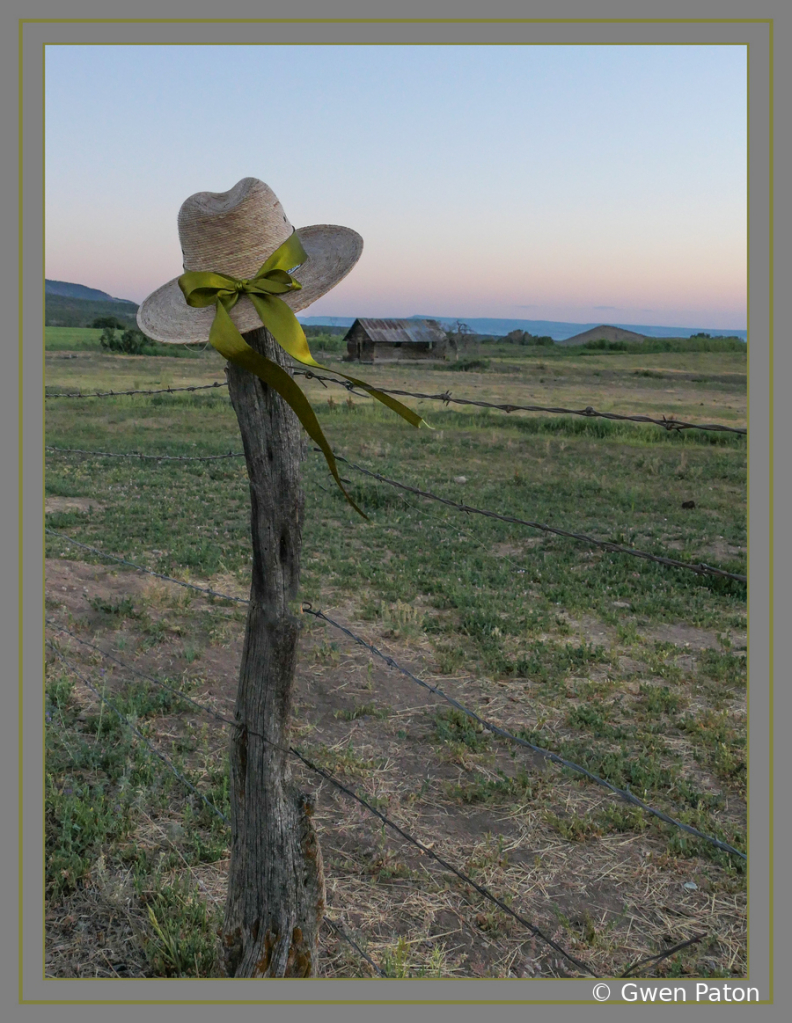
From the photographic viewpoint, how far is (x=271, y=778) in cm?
255

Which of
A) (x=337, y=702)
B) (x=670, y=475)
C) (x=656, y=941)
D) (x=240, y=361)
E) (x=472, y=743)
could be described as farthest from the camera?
(x=670, y=475)

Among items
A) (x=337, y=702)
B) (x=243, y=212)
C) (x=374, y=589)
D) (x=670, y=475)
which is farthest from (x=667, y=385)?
(x=243, y=212)

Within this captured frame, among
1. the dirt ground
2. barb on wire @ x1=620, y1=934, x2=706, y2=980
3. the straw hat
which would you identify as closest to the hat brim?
the straw hat

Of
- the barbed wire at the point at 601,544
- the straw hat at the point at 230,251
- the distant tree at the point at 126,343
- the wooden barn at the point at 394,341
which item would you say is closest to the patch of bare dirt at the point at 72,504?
the barbed wire at the point at 601,544

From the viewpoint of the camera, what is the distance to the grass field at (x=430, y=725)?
316 centimetres

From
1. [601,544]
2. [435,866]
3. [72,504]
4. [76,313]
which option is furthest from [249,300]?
[76,313]

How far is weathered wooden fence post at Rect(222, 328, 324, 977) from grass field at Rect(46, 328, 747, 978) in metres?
0.44

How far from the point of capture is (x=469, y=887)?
3.42 meters

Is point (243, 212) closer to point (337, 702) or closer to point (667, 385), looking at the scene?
point (337, 702)

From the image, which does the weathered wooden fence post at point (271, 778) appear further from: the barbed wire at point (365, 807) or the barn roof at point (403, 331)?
the barn roof at point (403, 331)

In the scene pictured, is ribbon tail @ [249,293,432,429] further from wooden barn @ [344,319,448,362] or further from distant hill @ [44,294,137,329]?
distant hill @ [44,294,137,329]

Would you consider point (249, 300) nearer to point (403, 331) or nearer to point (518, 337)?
point (403, 331)

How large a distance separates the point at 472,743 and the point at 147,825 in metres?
1.88

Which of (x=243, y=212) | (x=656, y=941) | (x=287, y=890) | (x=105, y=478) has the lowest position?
(x=656, y=941)
